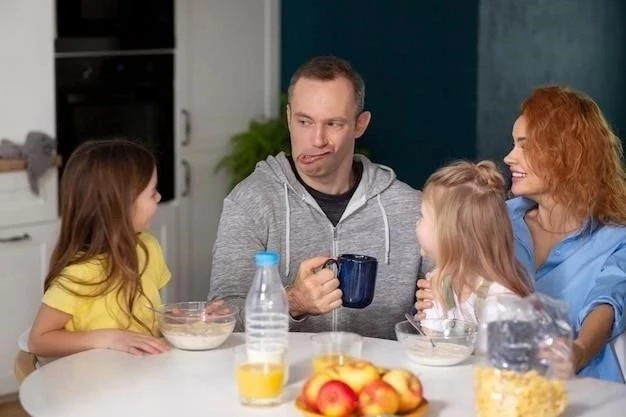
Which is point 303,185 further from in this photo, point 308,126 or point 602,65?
point 602,65

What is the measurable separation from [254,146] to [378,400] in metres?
3.29

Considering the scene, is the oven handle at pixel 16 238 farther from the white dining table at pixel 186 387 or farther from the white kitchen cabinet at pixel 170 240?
the white dining table at pixel 186 387

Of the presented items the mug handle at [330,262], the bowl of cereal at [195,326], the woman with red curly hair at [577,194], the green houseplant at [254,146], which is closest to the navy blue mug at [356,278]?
A: the mug handle at [330,262]

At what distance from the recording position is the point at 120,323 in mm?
2820

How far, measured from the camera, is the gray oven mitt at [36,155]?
467cm

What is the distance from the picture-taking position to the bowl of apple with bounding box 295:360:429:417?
216cm

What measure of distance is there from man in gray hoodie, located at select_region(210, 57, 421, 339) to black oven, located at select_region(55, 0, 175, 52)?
1796mm

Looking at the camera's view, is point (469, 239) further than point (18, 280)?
No

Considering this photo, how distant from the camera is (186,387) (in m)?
2.43

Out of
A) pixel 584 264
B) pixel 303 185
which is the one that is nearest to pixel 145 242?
pixel 303 185

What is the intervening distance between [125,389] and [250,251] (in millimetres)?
806

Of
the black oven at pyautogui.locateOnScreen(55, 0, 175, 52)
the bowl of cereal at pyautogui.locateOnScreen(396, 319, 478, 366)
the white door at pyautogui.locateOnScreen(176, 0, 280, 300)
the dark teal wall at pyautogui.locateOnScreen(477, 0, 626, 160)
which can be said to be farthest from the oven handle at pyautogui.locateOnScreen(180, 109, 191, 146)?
the bowl of cereal at pyautogui.locateOnScreen(396, 319, 478, 366)

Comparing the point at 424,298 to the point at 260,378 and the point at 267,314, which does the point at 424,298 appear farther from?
the point at 260,378

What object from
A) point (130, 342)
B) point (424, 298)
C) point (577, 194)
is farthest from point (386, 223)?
point (130, 342)
